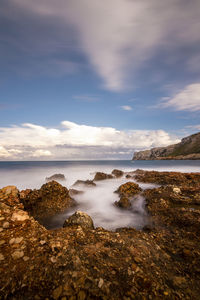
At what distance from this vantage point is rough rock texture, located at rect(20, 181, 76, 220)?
796cm

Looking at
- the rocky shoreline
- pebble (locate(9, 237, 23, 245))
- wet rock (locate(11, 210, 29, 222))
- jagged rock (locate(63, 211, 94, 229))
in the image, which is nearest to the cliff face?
the rocky shoreline

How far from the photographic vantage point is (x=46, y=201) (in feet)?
28.4

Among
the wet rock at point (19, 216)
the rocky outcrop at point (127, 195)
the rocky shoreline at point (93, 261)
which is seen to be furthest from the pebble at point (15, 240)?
the rocky outcrop at point (127, 195)

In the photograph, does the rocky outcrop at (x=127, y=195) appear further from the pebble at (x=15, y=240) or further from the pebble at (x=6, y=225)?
the pebble at (x=6, y=225)

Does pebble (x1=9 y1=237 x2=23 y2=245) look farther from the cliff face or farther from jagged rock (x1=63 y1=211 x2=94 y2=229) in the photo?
the cliff face

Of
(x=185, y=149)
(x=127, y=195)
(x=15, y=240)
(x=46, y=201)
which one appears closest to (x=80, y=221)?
(x=15, y=240)

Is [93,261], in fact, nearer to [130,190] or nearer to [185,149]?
[130,190]

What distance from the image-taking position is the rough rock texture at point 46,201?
7.96 m

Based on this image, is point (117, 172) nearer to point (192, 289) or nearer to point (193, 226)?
point (193, 226)

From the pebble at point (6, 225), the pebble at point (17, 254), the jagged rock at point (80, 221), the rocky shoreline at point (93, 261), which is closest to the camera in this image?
the rocky shoreline at point (93, 261)

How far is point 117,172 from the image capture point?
24.0 meters

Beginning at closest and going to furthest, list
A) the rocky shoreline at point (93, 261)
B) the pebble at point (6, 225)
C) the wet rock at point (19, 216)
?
the rocky shoreline at point (93, 261), the pebble at point (6, 225), the wet rock at point (19, 216)

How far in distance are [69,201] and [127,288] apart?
7418 millimetres

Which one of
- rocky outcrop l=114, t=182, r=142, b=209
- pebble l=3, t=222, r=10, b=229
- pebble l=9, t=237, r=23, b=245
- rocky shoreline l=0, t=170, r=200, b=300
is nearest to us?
rocky shoreline l=0, t=170, r=200, b=300
